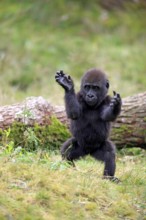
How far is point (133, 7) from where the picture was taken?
22.1 metres

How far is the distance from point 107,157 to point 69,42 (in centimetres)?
1156

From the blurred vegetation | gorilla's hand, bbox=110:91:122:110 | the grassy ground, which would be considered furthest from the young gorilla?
the blurred vegetation

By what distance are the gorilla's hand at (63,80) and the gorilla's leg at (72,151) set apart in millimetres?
773

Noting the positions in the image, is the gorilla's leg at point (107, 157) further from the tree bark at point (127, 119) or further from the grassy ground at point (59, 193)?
the tree bark at point (127, 119)

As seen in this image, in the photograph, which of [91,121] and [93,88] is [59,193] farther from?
[93,88]

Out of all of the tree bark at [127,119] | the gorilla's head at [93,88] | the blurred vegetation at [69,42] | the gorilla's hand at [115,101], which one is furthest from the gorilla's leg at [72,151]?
the blurred vegetation at [69,42]

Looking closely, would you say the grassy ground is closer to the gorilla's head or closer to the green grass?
the green grass

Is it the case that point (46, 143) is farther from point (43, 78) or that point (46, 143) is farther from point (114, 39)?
point (114, 39)

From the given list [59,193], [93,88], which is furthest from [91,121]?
[59,193]

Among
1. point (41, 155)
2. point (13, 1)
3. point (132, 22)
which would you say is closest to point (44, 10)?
point (13, 1)

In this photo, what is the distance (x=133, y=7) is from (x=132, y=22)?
922 mm

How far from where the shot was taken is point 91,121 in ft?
28.1

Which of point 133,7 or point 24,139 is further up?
point 133,7

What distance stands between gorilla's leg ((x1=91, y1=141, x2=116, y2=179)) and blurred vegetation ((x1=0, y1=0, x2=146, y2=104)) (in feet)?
21.8
